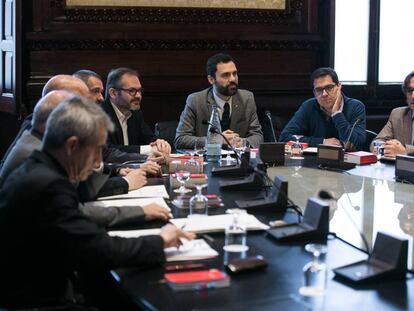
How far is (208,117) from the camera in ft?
16.2

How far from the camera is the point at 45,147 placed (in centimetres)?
195

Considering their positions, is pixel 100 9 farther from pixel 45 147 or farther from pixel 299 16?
pixel 45 147

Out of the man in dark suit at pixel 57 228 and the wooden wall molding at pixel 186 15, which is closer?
the man in dark suit at pixel 57 228

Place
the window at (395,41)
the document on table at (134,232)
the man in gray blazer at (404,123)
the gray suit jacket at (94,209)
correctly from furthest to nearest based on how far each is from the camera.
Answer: the window at (395,41), the man in gray blazer at (404,123), the gray suit jacket at (94,209), the document on table at (134,232)

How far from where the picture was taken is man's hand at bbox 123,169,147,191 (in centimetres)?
304

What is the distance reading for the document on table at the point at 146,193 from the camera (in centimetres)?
287

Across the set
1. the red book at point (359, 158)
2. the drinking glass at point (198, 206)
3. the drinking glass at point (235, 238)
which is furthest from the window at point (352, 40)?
the drinking glass at point (235, 238)

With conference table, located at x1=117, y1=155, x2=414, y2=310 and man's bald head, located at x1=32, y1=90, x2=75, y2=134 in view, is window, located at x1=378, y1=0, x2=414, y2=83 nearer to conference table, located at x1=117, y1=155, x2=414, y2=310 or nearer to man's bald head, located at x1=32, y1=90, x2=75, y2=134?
conference table, located at x1=117, y1=155, x2=414, y2=310

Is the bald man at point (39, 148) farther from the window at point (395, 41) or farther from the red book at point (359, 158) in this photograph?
the window at point (395, 41)

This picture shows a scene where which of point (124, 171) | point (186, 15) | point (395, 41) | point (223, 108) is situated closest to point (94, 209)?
point (124, 171)

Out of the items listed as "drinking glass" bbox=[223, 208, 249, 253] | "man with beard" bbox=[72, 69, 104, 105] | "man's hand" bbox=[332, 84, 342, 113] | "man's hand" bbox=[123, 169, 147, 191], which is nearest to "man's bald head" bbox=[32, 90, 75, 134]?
Answer: "man's hand" bbox=[123, 169, 147, 191]

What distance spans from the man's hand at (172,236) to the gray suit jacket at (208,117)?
278cm

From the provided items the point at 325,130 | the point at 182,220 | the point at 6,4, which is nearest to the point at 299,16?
the point at 325,130

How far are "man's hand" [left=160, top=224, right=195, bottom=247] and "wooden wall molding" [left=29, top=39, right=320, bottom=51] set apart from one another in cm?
366
